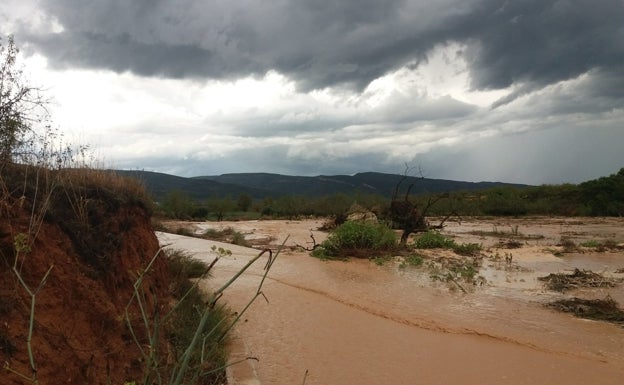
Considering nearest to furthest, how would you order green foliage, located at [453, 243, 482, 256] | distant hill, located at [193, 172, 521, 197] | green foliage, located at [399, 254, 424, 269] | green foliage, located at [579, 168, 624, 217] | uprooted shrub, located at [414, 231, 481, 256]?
1. green foliage, located at [399, 254, 424, 269]
2. green foliage, located at [453, 243, 482, 256]
3. uprooted shrub, located at [414, 231, 481, 256]
4. green foliage, located at [579, 168, 624, 217]
5. distant hill, located at [193, 172, 521, 197]

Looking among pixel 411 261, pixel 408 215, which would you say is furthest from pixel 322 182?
pixel 411 261

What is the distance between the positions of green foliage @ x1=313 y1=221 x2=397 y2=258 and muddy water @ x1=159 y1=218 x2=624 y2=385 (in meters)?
2.68

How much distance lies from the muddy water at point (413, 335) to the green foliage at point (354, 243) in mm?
2681

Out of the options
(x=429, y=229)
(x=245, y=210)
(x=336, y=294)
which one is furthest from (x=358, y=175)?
(x=336, y=294)

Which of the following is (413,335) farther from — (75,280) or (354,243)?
(354,243)

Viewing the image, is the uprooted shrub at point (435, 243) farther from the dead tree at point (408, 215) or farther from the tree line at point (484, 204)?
the tree line at point (484, 204)

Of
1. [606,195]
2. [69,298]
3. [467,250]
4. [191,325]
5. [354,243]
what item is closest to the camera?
[69,298]

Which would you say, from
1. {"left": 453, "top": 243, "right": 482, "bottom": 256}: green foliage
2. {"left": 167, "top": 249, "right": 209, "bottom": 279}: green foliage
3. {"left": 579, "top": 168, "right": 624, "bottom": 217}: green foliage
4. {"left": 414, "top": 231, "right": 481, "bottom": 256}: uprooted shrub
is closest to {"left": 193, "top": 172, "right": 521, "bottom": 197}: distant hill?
{"left": 579, "top": 168, "right": 624, "bottom": 217}: green foliage

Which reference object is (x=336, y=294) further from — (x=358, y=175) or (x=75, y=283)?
(x=358, y=175)

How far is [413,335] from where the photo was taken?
25.2 feet

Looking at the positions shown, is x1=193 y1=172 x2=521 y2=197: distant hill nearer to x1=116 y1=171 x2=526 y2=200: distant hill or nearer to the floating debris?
x1=116 y1=171 x2=526 y2=200: distant hill

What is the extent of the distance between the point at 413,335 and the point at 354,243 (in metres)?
7.08

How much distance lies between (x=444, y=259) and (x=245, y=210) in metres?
32.3

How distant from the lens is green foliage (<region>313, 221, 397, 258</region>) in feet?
47.9
